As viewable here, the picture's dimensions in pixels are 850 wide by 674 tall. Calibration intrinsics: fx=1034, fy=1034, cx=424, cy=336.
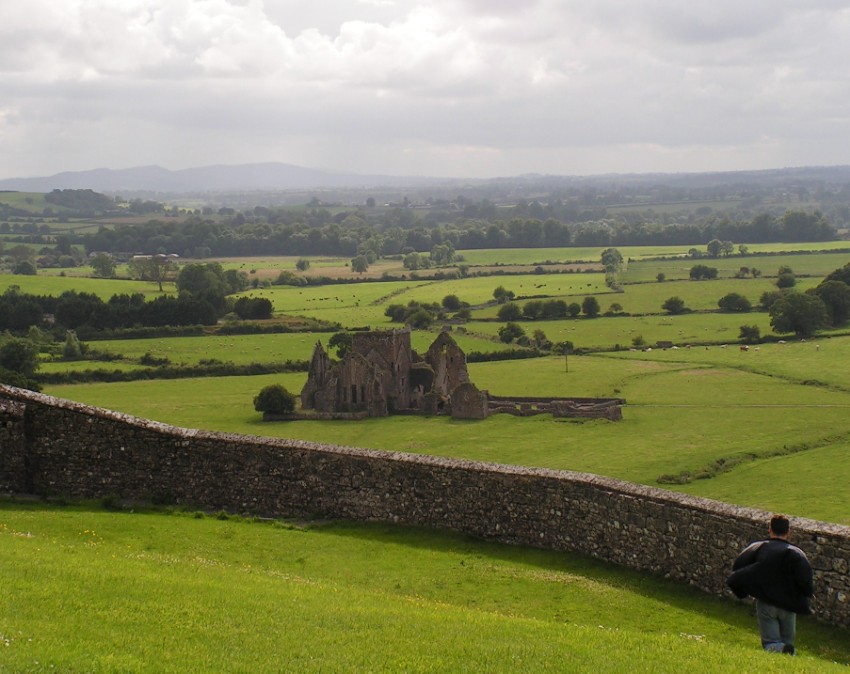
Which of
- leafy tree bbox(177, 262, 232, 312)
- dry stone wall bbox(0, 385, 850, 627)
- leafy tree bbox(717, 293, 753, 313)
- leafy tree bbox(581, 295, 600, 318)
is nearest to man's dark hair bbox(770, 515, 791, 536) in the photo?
dry stone wall bbox(0, 385, 850, 627)

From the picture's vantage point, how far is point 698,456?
5103 cm

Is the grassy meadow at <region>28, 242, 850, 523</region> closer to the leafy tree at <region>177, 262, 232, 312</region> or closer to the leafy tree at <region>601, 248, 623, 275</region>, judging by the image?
the leafy tree at <region>177, 262, 232, 312</region>

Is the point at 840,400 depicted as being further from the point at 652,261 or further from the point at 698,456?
the point at 652,261

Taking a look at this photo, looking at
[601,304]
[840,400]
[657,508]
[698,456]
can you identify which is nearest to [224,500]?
[657,508]

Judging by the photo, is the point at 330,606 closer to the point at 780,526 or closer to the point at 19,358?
the point at 780,526

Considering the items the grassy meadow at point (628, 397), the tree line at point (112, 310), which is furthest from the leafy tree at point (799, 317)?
the tree line at point (112, 310)

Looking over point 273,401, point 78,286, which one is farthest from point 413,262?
point 273,401

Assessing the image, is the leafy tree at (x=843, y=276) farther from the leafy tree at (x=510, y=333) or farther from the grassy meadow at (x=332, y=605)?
the grassy meadow at (x=332, y=605)

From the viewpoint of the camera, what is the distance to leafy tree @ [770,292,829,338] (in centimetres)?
9788

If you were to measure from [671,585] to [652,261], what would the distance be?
176981 millimetres

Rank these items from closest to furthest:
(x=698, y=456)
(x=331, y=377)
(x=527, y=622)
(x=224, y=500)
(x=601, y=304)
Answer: (x=527, y=622)
(x=224, y=500)
(x=698, y=456)
(x=331, y=377)
(x=601, y=304)

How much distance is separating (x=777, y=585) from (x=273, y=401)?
57.0m

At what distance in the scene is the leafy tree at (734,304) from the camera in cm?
11650

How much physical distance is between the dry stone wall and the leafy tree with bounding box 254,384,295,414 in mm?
48027
